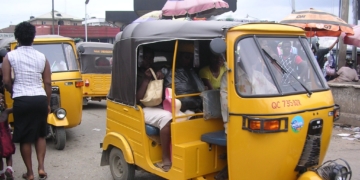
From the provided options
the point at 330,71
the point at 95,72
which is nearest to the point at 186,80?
the point at 95,72

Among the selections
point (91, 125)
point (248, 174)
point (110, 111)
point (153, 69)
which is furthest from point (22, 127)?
point (91, 125)

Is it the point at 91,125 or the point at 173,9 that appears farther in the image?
the point at 173,9

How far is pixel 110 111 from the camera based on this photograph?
18.2 feet

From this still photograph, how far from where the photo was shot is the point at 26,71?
15.9 ft

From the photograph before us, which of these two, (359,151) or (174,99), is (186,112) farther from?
(359,151)

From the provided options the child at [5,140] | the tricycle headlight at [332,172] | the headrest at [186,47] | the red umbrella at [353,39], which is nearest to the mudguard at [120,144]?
the child at [5,140]

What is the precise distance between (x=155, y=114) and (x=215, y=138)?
0.81 meters

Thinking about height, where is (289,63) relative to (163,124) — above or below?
above

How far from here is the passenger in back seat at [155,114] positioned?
14.8 ft

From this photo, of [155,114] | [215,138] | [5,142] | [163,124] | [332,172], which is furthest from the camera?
[5,142]

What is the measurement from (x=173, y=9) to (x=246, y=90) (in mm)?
7319

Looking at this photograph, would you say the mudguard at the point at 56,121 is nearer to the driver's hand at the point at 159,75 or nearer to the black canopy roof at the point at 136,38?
the black canopy roof at the point at 136,38

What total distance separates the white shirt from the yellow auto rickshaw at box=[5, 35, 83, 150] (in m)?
2.35

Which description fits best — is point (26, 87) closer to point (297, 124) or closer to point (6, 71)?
point (6, 71)
